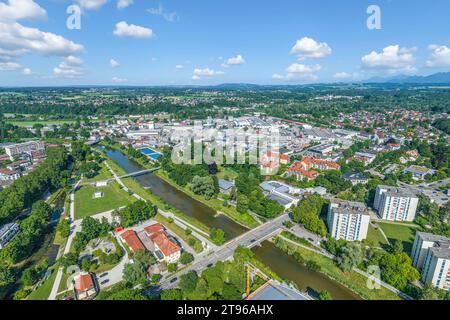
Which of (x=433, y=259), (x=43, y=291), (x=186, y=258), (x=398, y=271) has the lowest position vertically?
(x=43, y=291)

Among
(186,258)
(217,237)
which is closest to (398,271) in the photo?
(217,237)

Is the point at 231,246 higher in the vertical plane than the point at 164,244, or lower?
lower

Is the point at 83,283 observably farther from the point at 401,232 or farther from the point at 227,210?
the point at 401,232

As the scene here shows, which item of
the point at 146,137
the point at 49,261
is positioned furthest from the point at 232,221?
the point at 146,137

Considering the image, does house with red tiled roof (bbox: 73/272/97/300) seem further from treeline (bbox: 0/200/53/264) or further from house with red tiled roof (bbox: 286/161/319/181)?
house with red tiled roof (bbox: 286/161/319/181)

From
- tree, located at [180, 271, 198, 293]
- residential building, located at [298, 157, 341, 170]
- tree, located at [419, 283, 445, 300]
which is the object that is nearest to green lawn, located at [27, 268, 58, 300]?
tree, located at [180, 271, 198, 293]

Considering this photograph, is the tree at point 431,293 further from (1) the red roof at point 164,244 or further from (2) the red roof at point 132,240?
(2) the red roof at point 132,240
